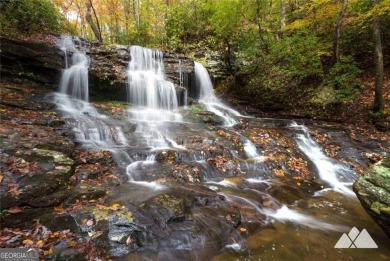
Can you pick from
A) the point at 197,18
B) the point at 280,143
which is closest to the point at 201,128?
the point at 280,143

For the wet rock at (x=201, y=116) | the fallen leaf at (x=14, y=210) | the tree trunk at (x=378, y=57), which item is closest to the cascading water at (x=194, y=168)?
the wet rock at (x=201, y=116)

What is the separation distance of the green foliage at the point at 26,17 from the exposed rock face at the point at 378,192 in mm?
13411

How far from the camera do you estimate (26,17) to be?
11883 millimetres

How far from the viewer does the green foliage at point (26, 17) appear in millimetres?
11090

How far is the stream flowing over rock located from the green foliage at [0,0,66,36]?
0.97 metres

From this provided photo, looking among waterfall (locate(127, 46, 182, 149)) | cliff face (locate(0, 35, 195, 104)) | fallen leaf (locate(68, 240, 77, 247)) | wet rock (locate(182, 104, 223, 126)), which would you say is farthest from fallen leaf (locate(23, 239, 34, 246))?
cliff face (locate(0, 35, 195, 104))

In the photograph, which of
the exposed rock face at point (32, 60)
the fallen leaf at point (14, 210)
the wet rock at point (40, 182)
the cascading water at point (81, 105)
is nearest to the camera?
the fallen leaf at point (14, 210)

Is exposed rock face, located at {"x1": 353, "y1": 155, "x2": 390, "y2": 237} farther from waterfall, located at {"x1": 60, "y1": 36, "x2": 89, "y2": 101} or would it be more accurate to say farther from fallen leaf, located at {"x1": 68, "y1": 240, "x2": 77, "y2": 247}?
waterfall, located at {"x1": 60, "y1": 36, "x2": 89, "y2": 101}

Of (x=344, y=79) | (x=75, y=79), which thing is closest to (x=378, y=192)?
(x=344, y=79)

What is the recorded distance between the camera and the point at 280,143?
8.89 meters

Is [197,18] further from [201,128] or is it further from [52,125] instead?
[52,125]

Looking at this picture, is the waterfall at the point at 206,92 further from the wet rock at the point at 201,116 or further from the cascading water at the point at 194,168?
the wet rock at the point at 201,116

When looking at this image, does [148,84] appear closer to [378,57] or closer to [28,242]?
[378,57]

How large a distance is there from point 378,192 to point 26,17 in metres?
14.8
